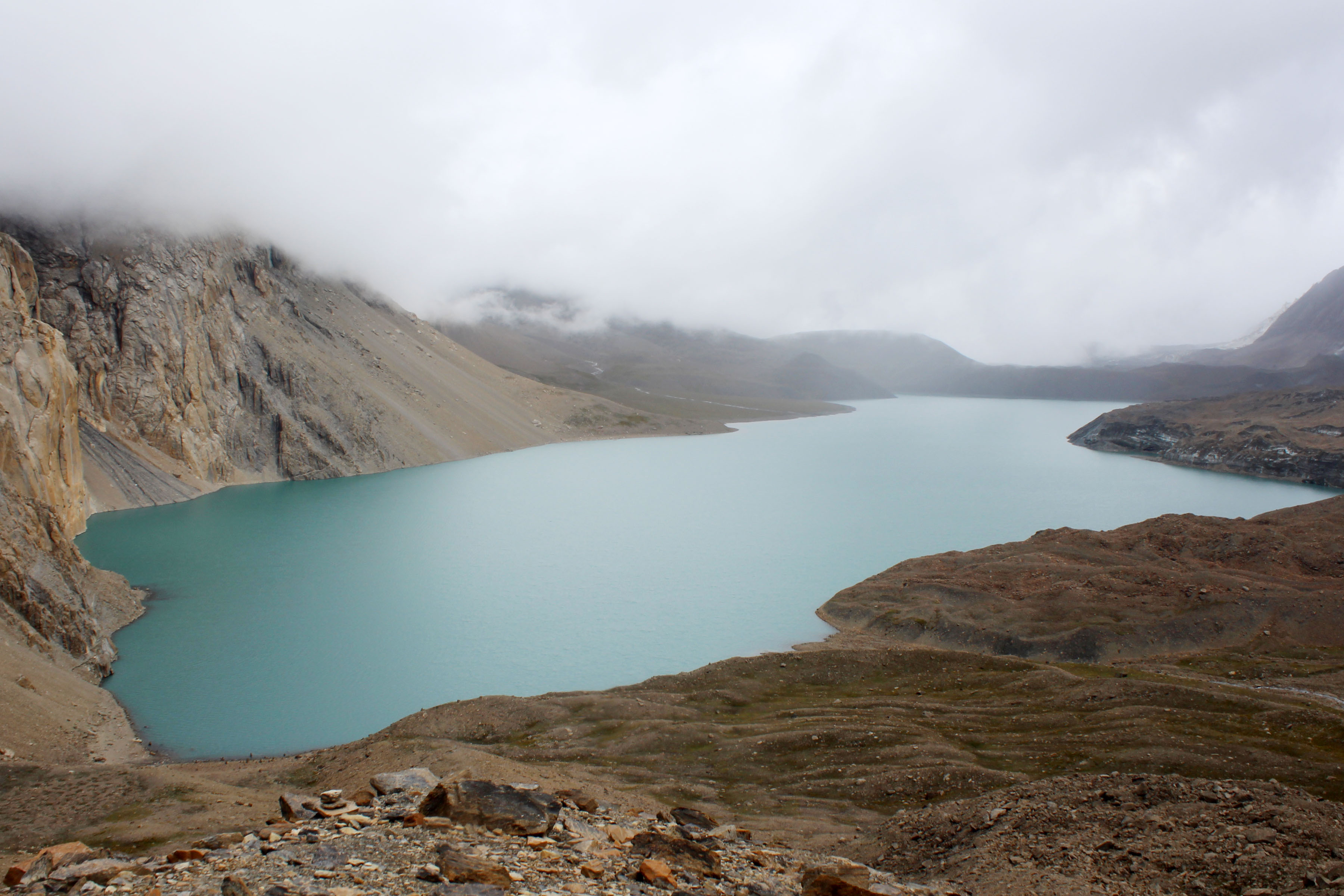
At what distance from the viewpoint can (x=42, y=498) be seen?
25.5 metres

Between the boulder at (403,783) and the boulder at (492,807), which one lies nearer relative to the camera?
the boulder at (492,807)

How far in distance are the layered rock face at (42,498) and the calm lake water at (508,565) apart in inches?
52.1

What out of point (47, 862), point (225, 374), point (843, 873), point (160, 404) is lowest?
point (843, 873)

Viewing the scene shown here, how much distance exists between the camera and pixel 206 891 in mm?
6328

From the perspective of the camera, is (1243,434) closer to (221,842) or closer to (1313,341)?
(221,842)

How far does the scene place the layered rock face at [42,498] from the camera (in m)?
18.1

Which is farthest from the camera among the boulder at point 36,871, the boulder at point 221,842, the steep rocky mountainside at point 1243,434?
the steep rocky mountainside at point 1243,434

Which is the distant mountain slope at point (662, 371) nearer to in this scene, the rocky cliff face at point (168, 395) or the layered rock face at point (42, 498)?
the rocky cliff face at point (168, 395)

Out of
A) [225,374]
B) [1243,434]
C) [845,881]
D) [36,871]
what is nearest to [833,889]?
[845,881]

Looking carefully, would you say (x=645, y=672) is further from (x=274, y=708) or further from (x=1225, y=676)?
(x=1225, y=676)

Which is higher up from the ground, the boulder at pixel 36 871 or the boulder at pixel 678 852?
the boulder at pixel 36 871

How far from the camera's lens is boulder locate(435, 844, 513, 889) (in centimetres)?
676

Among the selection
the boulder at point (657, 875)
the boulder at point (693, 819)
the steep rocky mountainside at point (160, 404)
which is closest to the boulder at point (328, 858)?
the boulder at point (657, 875)

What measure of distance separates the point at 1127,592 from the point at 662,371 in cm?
14523
